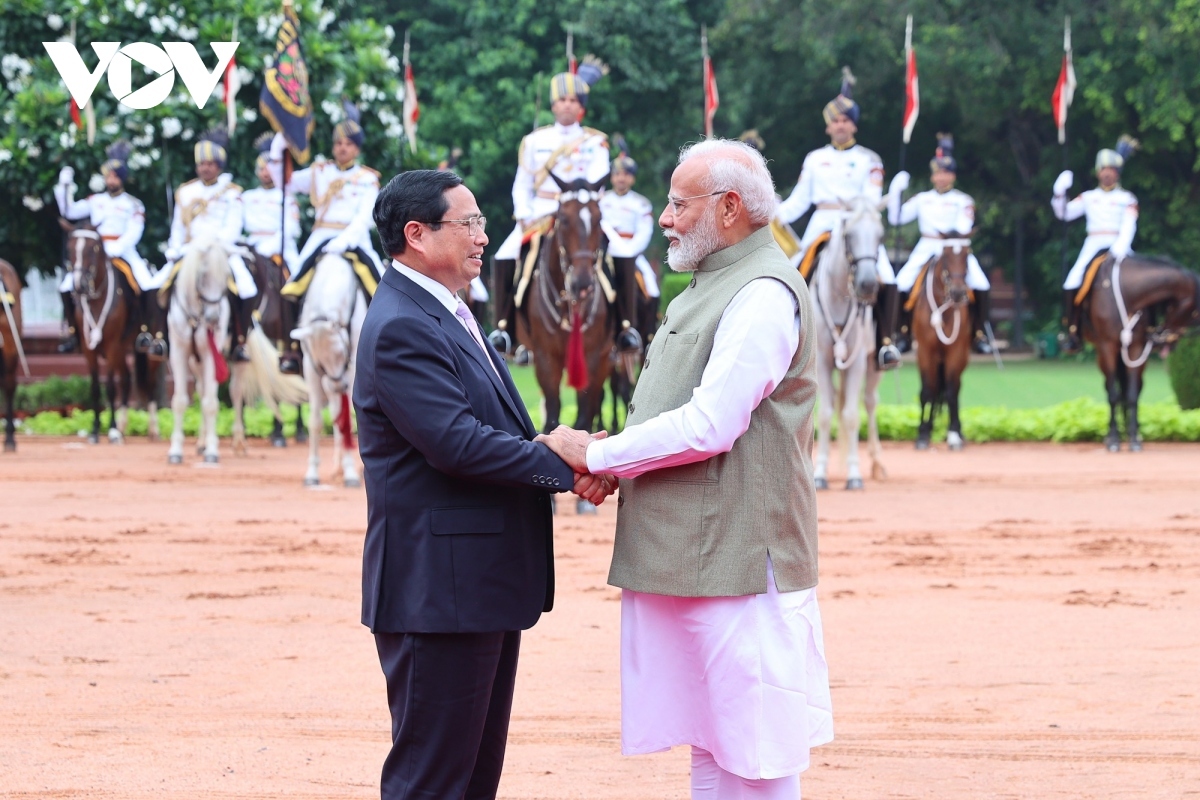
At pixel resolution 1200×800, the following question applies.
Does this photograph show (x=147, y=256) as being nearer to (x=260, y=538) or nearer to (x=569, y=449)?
(x=260, y=538)

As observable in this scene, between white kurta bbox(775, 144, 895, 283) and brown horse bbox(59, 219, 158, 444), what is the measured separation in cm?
817

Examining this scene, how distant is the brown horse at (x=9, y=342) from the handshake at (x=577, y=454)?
14197 mm

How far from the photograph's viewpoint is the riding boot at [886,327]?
13.8 meters

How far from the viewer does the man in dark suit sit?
3.54 metres

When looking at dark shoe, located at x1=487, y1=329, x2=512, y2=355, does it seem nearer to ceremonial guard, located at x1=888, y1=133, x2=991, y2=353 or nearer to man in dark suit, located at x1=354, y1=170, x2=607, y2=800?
Result: ceremonial guard, located at x1=888, y1=133, x2=991, y2=353

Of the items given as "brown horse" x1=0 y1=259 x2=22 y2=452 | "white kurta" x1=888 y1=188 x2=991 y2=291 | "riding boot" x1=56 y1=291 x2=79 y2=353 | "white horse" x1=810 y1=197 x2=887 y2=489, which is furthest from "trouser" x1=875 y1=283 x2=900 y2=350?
"riding boot" x1=56 y1=291 x2=79 y2=353

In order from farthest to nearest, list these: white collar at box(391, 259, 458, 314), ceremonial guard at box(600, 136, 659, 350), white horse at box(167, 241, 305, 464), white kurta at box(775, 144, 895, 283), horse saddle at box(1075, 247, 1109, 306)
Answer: horse saddle at box(1075, 247, 1109, 306), white horse at box(167, 241, 305, 464), white kurta at box(775, 144, 895, 283), ceremonial guard at box(600, 136, 659, 350), white collar at box(391, 259, 458, 314)

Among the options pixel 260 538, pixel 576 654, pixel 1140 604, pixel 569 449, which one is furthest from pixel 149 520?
pixel 569 449

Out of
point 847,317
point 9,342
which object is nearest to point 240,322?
point 9,342

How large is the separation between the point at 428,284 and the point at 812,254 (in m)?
9.88

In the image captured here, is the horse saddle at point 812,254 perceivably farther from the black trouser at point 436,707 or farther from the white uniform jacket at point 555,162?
the black trouser at point 436,707

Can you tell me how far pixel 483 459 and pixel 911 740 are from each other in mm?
2580

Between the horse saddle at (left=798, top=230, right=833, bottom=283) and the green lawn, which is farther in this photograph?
the green lawn

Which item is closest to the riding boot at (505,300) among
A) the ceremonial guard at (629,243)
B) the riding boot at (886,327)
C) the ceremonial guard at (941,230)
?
the ceremonial guard at (629,243)
